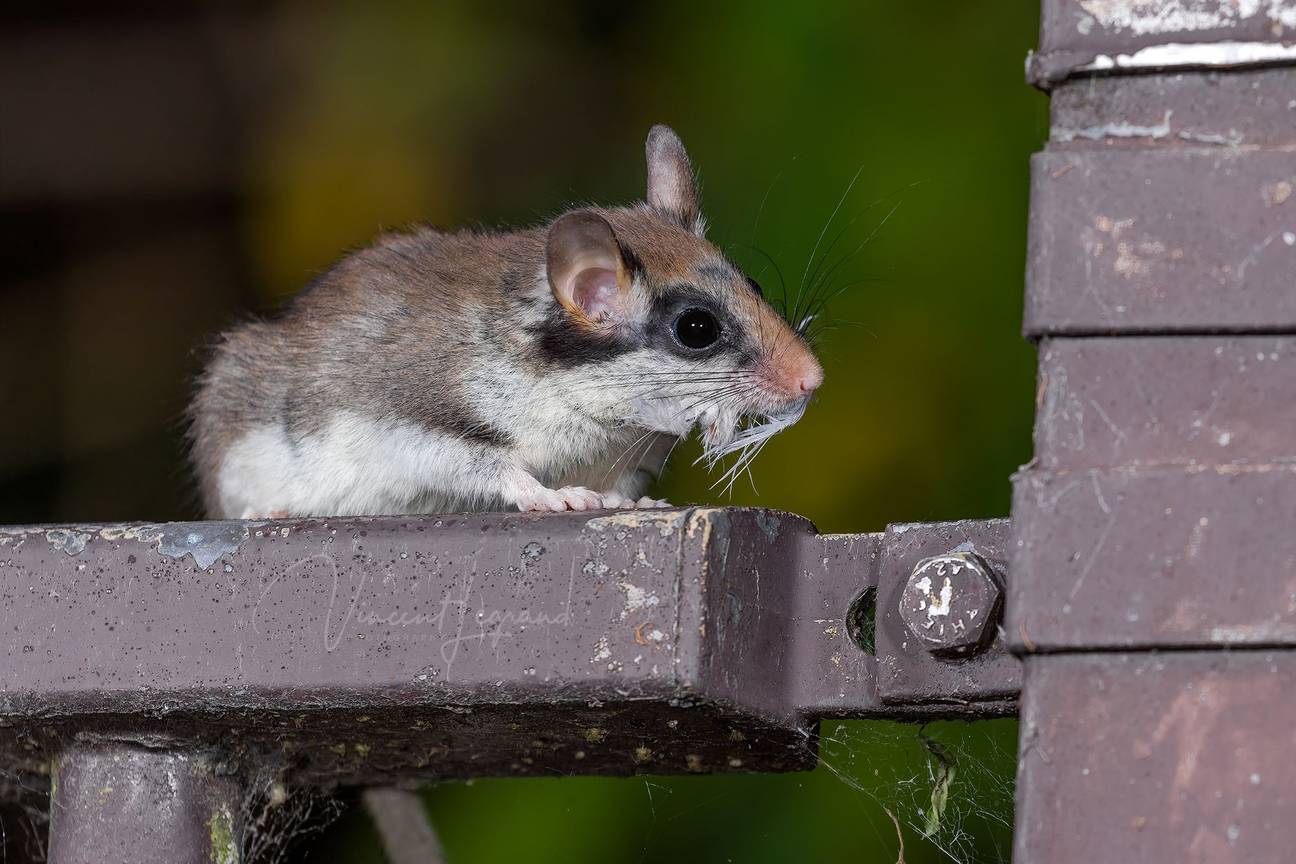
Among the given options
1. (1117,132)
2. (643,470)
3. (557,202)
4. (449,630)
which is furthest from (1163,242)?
(557,202)

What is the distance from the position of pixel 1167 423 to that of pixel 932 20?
3010 millimetres

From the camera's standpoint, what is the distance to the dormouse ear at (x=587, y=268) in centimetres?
256

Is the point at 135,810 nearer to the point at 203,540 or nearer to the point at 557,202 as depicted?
the point at 203,540

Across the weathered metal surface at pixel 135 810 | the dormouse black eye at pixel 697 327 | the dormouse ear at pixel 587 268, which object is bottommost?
the weathered metal surface at pixel 135 810

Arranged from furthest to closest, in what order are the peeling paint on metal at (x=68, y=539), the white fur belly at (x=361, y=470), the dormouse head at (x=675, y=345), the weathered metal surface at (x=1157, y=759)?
the white fur belly at (x=361, y=470)
the dormouse head at (x=675, y=345)
the peeling paint on metal at (x=68, y=539)
the weathered metal surface at (x=1157, y=759)

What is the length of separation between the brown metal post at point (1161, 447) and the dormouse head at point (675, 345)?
98 centimetres

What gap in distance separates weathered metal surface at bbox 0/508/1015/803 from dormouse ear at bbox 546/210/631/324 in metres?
0.69

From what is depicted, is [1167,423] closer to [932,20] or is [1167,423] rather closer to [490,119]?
[932,20]

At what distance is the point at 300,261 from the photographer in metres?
5.20

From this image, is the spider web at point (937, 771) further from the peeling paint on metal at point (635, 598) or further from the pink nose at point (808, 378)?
the peeling paint on metal at point (635, 598)

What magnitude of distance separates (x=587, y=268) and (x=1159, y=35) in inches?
43.7

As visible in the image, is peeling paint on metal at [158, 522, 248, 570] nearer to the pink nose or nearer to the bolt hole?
the bolt hole

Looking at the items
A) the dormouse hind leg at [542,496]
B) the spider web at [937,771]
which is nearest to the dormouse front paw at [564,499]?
the dormouse hind leg at [542,496]

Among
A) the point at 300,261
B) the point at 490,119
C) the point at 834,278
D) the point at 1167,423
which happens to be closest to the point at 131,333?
the point at 300,261
